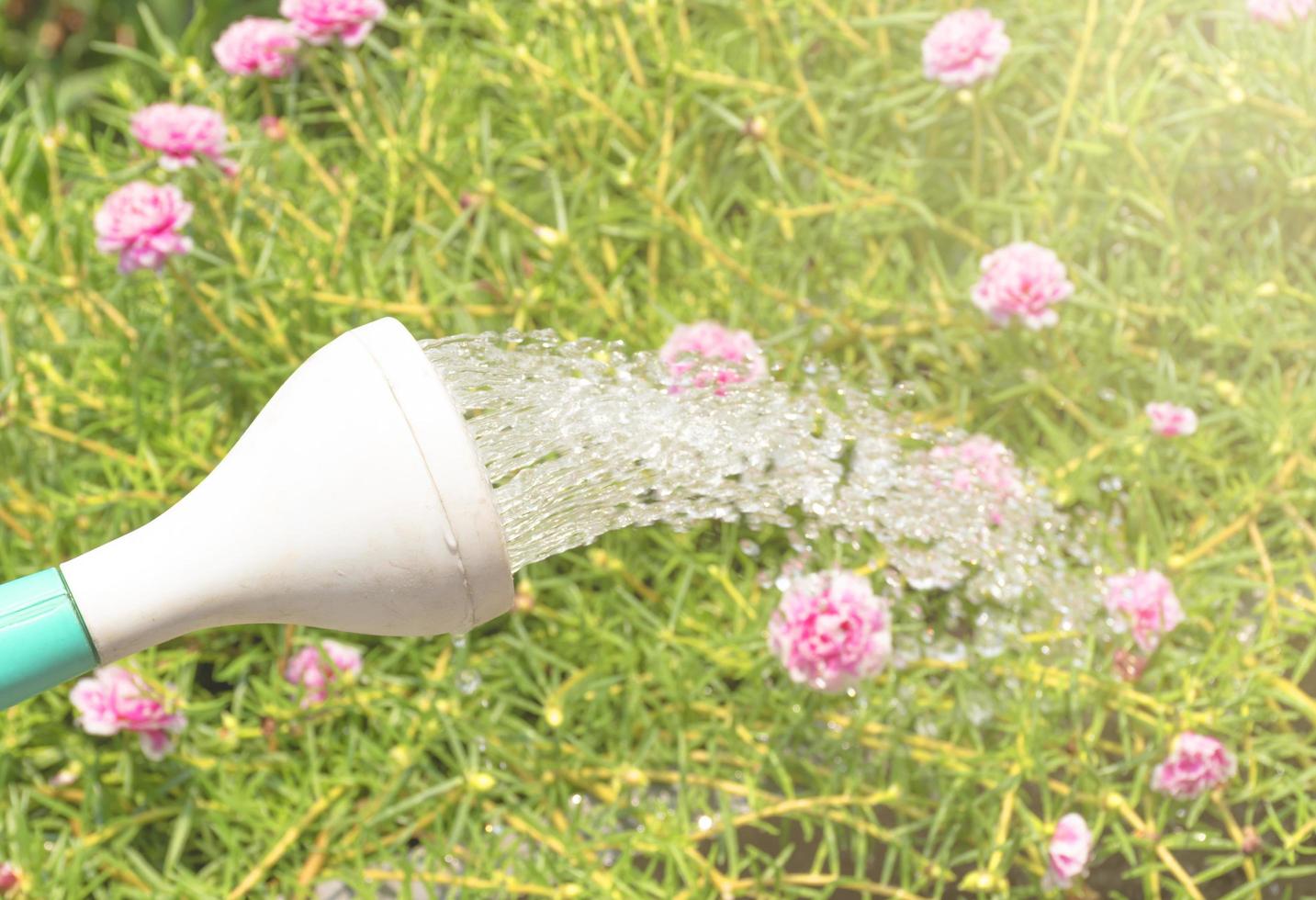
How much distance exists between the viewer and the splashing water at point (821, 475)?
115 centimetres

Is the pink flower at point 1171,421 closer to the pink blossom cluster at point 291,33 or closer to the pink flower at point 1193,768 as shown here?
the pink flower at point 1193,768

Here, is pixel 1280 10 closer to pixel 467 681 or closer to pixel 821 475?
pixel 821 475

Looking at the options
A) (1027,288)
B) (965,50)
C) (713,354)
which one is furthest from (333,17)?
(1027,288)

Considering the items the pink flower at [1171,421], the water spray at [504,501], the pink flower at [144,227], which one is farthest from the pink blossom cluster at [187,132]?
the pink flower at [1171,421]

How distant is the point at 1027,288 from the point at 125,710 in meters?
0.90

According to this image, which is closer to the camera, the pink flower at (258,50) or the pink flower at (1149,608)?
the pink flower at (1149,608)

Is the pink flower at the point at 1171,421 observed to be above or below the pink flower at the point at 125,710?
above

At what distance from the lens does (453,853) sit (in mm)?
1223

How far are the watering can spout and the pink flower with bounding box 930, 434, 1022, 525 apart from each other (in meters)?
0.68

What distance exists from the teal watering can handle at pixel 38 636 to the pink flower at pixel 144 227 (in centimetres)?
63

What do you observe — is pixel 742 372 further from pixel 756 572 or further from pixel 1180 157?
pixel 1180 157

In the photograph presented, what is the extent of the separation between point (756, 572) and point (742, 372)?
200 mm

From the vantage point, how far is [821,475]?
1.32 metres

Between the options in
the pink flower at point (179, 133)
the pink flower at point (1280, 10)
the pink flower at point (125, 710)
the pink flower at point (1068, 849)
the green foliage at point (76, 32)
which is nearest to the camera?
the pink flower at point (1068, 849)
